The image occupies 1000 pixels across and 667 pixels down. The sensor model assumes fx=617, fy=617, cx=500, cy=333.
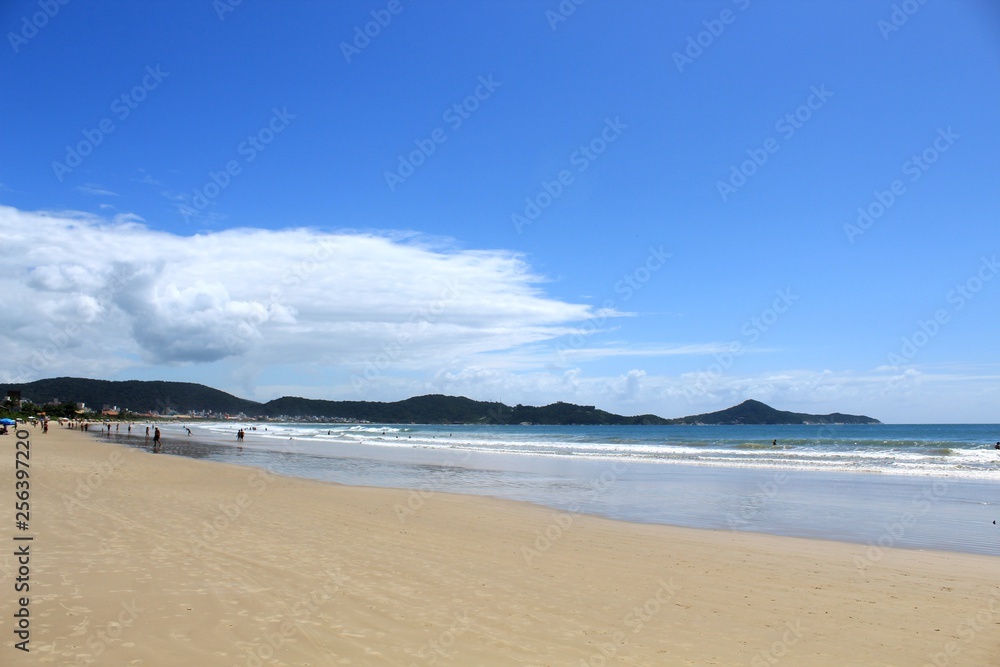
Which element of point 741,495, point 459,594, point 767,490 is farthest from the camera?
point 767,490

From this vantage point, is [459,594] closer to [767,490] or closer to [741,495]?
[741,495]

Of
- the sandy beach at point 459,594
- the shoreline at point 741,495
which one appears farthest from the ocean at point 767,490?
the sandy beach at point 459,594

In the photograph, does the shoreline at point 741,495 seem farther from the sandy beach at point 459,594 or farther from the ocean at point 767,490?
the sandy beach at point 459,594

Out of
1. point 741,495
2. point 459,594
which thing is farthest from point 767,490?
point 459,594

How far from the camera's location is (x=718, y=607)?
789 centimetres

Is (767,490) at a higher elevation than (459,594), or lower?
lower

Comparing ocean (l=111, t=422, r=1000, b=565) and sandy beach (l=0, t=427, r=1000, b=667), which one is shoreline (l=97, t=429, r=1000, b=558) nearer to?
ocean (l=111, t=422, r=1000, b=565)

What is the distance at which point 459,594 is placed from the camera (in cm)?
795

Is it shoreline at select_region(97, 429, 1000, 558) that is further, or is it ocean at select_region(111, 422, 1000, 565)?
ocean at select_region(111, 422, 1000, 565)

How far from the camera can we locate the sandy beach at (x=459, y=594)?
600 centimetres

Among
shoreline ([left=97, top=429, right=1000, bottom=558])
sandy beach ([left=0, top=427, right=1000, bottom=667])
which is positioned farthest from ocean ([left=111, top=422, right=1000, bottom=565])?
sandy beach ([left=0, top=427, right=1000, bottom=667])

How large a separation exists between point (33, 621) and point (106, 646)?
1.16 metres

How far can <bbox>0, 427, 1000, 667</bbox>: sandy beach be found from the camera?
19.7 feet

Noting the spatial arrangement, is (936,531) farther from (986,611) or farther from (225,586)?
(225,586)
